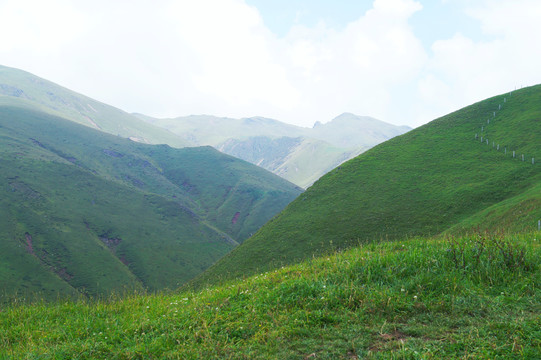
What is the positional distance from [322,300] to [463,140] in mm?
70950

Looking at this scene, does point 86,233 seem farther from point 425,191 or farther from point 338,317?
point 338,317

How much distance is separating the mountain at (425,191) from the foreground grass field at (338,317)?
23528 mm

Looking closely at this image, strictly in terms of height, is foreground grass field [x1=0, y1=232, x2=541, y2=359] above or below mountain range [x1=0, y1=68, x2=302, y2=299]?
above

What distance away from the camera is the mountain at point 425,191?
40.7 m

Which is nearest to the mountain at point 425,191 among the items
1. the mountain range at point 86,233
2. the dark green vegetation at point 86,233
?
the dark green vegetation at point 86,233

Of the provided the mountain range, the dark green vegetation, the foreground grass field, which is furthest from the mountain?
the mountain range

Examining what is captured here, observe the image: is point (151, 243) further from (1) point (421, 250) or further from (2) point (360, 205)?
(1) point (421, 250)

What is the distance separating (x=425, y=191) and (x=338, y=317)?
5062 cm

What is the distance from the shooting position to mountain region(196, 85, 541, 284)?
4072 centimetres

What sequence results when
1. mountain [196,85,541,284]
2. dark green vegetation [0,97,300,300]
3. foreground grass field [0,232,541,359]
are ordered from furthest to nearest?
dark green vegetation [0,97,300,300] → mountain [196,85,541,284] → foreground grass field [0,232,541,359]

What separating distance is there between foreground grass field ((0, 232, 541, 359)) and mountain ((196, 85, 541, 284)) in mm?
23528

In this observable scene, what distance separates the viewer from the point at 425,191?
51375 millimetres

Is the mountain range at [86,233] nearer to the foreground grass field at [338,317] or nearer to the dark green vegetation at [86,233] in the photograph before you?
the dark green vegetation at [86,233]

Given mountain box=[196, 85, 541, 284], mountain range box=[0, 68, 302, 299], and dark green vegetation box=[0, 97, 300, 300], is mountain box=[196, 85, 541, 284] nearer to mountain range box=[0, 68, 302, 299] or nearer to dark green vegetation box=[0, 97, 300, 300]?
dark green vegetation box=[0, 97, 300, 300]
